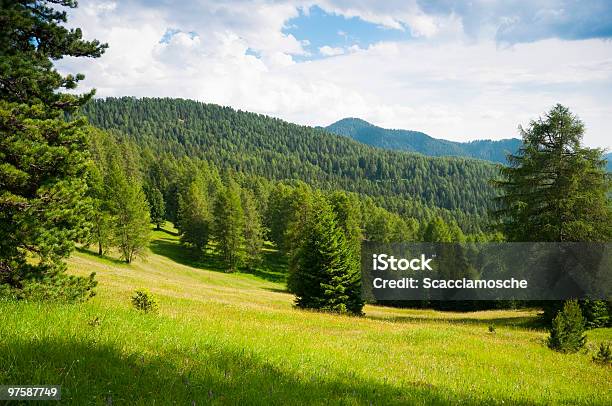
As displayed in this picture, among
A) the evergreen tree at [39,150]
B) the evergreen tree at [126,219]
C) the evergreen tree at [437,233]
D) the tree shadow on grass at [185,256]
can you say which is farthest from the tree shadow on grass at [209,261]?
the evergreen tree at [39,150]

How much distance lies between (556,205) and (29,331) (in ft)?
94.7

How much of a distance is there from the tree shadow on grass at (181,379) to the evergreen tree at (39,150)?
4.96 meters

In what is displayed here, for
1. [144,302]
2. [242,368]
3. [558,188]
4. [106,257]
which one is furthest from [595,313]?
[106,257]

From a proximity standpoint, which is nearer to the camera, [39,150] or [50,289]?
[39,150]

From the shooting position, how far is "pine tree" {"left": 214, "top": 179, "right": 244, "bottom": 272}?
2687 inches

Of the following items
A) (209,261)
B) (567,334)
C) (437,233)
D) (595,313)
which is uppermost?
(437,233)

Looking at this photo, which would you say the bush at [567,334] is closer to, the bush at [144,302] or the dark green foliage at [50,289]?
the bush at [144,302]

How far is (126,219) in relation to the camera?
183ft

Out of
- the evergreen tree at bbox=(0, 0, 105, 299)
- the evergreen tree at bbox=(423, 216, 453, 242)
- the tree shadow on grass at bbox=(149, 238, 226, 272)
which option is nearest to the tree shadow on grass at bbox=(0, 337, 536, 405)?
the evergreen tree at bbox=(0, 0, 105, 299)

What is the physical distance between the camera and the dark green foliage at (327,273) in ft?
111

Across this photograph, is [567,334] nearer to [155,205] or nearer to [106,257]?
[106,257]

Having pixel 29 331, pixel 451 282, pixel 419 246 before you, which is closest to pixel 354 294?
pixel 29 331

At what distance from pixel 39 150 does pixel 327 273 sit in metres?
26.4

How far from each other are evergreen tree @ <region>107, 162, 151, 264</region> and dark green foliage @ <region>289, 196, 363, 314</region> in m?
28.9
